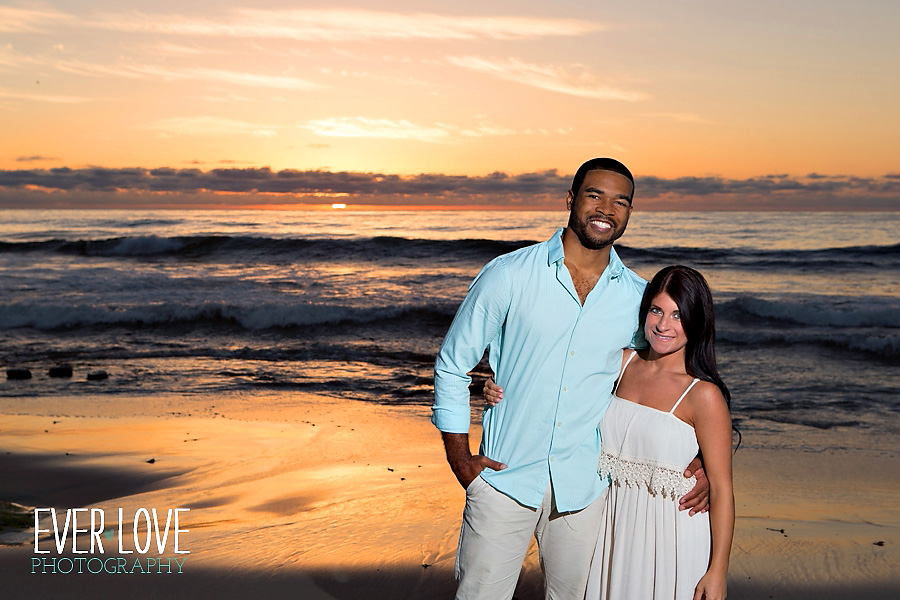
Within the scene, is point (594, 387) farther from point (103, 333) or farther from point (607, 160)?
point (103, 333)

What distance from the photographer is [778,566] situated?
4484mm

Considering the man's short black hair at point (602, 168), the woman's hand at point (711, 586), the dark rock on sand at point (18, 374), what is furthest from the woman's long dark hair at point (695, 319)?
the dark rock on sand at point (18, 374)

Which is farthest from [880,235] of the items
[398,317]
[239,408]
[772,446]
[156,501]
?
[156,501]

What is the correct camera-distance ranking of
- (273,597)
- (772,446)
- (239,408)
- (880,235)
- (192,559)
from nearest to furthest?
(273,597), (192,559), (772,446), (239,408), (880,235)

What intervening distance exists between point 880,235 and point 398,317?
24.6 metres

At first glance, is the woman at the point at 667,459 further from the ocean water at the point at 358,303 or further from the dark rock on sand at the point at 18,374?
the dark rock on sand at the point at 18,374

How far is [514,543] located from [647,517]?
0.49 meters

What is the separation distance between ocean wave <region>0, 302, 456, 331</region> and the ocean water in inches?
2.4

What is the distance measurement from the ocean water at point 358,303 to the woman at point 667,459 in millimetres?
6046

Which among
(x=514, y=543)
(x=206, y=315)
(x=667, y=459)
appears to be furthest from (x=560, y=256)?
(x=206, y=315)

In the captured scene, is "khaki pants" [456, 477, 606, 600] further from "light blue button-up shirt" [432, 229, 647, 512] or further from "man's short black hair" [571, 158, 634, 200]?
"man's short black hair" [571, 158, 634, 200]

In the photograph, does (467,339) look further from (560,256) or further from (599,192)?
(599,192)

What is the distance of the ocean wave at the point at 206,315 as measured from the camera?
1655 cm

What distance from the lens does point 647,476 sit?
2752mm
